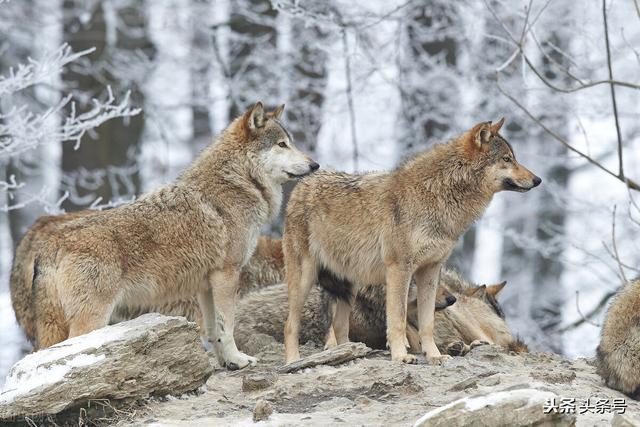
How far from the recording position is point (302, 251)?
8984 mm

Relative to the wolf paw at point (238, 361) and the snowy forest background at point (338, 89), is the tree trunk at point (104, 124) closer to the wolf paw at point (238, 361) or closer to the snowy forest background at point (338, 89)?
the snowy forest background at point (338, 89)

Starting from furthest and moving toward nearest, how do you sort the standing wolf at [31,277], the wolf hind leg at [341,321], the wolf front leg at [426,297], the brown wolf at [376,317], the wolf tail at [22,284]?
the wolf tail at [22,284]
the standing wolf at [31,277]
the brown wolf at [376,317]
the wolf hind leg at [341,321]
the wolf front leg at [426,297]

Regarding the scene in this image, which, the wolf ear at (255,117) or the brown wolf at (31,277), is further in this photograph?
the brown wolf at (31,277)

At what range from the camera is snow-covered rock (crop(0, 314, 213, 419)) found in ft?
22.2

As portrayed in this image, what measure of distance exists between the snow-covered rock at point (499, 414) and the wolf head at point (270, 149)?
12.9ft

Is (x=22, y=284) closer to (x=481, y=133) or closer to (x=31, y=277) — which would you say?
(x=31, y=277)

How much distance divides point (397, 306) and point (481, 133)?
5.28 feet

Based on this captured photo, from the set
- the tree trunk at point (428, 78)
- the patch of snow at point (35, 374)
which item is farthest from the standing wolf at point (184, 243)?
the tree trunk at point (428, 78)

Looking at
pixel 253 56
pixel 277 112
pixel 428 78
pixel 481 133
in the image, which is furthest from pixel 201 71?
pixel 481 133

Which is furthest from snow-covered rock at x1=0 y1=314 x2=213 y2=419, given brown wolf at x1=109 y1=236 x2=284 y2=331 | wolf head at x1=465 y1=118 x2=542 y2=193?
brown wolf at x1=109 y1=236 x2=284 y2=331

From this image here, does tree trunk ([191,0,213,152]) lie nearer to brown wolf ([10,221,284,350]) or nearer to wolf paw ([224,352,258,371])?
brown wolf ([10,221,284,350])

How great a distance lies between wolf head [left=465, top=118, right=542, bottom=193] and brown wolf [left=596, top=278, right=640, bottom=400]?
1.36m

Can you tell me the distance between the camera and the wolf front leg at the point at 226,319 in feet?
28.9

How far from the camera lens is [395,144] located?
18.6 meters
